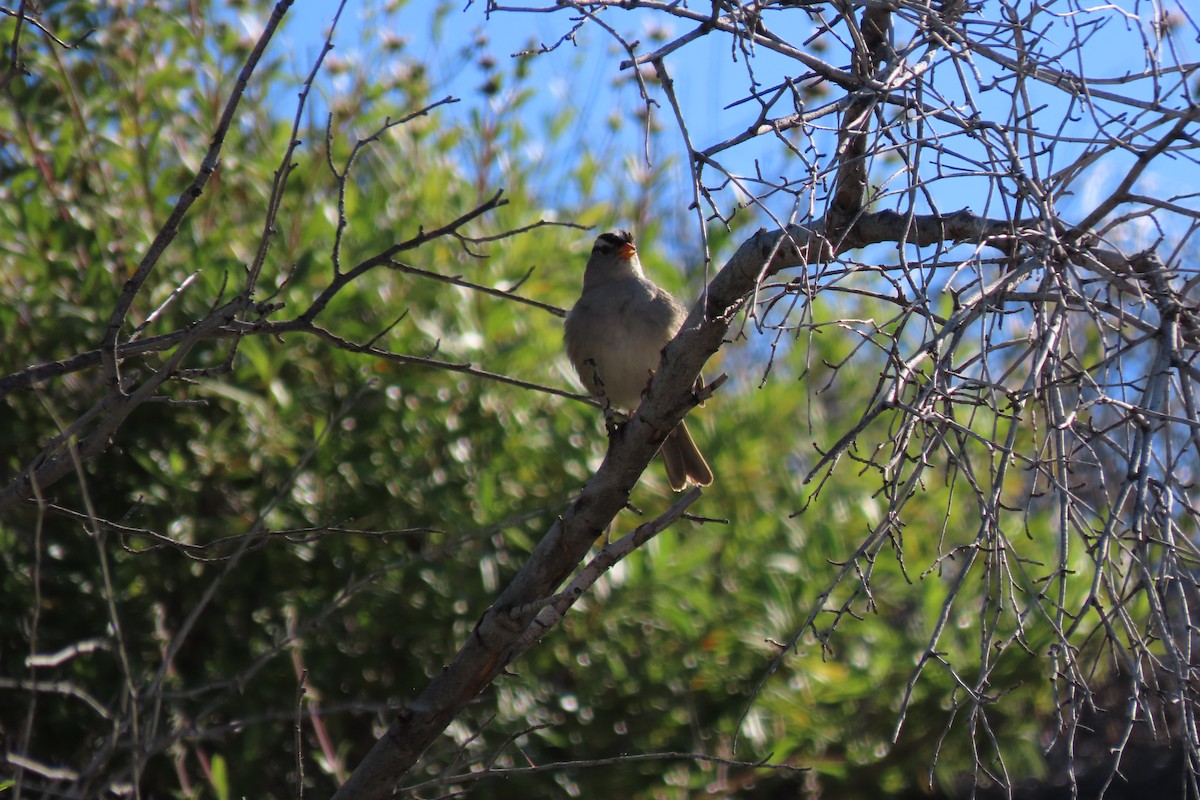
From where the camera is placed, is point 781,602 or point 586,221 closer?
point 781,602

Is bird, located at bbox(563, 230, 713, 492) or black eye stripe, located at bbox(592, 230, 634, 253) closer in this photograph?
bird, located at bbox(563, 230, 713, 492)

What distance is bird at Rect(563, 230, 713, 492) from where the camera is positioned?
16.7ft

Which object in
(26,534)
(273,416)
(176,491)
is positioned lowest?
(26,534)

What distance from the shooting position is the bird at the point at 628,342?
5.09 m

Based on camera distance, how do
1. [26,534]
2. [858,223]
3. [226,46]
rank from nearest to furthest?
1. [858,223]
2. [26,534]
3. [226,46]

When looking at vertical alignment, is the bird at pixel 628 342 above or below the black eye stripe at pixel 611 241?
below

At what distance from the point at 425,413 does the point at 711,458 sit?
48.2 inches

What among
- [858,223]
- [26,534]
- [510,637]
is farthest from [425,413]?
[858,223]

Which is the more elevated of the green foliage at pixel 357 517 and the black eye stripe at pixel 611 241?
the black eye stripe at pixel 611 241

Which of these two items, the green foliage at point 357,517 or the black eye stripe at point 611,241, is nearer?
the green foliage at point 357,517

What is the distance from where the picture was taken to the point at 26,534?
4695 millimetres

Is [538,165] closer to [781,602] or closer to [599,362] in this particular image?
[599,362]

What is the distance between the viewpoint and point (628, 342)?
5.23 m

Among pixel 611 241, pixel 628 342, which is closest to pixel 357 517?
pixel 628 342
